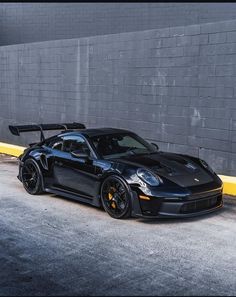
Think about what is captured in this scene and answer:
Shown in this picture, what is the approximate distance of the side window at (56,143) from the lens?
8.12m

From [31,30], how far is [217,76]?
10852 mm

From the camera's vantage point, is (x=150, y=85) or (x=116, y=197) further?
(x=150, y=85)

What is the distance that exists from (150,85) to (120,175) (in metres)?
4.68

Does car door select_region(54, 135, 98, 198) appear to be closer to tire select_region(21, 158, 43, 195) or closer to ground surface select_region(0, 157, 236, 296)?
ground surface select_region(0, 157, 236, 296)

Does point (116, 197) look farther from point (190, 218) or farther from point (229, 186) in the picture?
point (229, 186)

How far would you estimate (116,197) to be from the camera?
684cm

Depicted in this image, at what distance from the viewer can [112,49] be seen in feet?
39.3

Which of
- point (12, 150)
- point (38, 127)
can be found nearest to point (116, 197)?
point (38, 127)

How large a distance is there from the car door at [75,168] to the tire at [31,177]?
0.48m

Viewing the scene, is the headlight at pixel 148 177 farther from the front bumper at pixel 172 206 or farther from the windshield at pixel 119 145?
the windshield at pixel 119 145

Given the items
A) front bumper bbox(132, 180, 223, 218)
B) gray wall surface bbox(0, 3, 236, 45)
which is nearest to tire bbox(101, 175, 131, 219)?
front bumper bbox(132, 180, 223, 218)

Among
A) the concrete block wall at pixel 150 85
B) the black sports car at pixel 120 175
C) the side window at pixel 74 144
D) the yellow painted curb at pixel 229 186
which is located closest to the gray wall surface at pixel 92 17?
the concrete block wall at pixel 150 85

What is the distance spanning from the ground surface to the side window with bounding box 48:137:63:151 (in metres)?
1.00

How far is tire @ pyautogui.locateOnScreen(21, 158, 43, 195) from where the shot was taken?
326 inches
